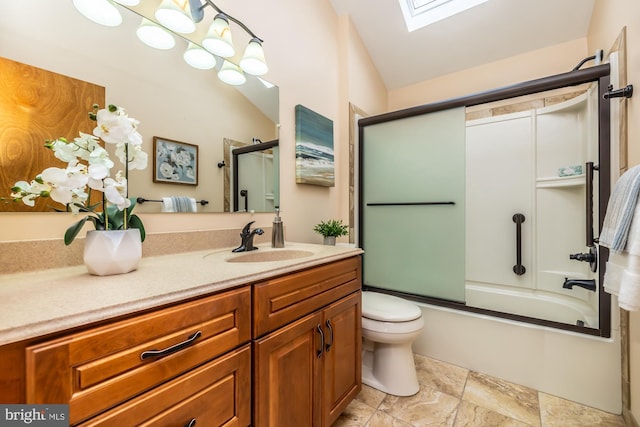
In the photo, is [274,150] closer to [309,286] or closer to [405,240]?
[309,286]

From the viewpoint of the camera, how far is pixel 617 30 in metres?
1.45

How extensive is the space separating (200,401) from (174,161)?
3.12 feet

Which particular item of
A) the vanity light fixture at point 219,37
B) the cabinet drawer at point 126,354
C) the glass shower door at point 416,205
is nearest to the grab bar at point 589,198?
the glass shower door at point 416,205

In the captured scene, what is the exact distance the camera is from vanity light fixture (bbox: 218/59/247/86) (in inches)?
56.3

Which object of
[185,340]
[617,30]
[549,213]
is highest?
[617,30]

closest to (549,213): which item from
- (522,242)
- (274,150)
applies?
(522,242)

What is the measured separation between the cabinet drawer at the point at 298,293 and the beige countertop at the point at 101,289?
0.15ft

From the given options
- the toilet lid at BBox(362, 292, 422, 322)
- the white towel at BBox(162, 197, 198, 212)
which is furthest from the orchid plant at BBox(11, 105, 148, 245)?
the toilet lid at BBox(362, 292, 422, 322)

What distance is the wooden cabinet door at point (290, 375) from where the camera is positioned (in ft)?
2.90

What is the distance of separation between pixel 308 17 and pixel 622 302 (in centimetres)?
228

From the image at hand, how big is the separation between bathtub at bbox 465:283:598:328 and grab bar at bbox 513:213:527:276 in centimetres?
18

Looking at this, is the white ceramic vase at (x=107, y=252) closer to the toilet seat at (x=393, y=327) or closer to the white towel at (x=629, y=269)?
the toilet seat at (x=393, y=327)

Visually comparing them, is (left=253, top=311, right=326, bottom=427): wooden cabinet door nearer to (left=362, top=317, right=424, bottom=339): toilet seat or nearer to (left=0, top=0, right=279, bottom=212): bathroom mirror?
(left=362, top=317, right=424, bottom=339): toilet seat

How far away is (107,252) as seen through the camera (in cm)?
82
